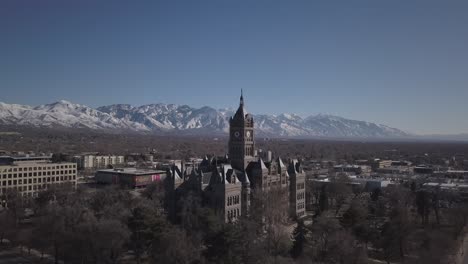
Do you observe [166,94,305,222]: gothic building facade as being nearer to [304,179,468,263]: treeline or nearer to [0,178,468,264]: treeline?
[0,178,468,264]: treeline

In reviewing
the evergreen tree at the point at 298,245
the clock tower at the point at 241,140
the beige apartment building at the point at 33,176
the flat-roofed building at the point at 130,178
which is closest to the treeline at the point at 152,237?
the evergreen tree at the point at 298,245

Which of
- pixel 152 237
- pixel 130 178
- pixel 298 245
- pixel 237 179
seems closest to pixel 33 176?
pixel 130 178

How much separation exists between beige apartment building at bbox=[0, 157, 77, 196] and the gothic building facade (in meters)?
50.8

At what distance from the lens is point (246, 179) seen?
75812 millimetres

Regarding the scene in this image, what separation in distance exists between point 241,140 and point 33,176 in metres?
69.5

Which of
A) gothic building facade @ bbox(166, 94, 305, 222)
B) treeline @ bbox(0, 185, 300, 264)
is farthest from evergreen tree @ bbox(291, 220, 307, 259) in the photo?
gothic building facade @ bbox(166, 94, 305, 222)

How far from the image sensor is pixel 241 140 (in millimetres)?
82000

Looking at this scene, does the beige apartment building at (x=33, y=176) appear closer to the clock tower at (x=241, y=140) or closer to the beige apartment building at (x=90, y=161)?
the clock tower at (x=241, y=140)

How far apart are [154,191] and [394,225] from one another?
64.4 m

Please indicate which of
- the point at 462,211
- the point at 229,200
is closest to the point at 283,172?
the point at 229,200

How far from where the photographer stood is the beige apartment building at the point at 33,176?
114 meters

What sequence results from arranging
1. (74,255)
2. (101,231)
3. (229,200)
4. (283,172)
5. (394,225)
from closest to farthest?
(101,231), (74,255), (394,225), (229,200), (283,172)

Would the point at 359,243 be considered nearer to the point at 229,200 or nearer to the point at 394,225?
the point at 394,225

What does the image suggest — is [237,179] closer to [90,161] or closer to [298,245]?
[298,245]
